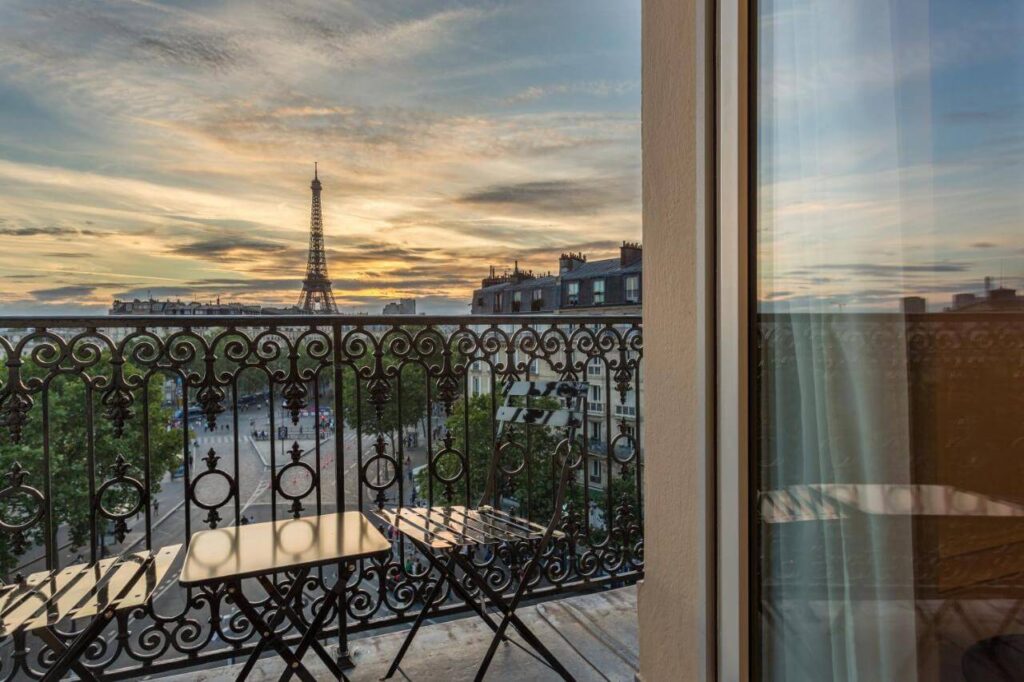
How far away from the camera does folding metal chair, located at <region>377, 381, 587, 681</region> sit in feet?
6.36

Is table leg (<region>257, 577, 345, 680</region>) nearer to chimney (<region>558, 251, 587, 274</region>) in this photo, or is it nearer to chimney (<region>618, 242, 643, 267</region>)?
chimney (<region>618, 242, 643, 267</region>)

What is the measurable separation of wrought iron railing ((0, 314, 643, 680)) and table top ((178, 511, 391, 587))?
0.25 metres

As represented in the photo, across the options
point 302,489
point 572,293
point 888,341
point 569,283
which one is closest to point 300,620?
point 302,489

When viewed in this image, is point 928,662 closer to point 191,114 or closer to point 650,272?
point 650,272

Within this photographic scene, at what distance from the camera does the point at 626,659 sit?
2205 millimetres

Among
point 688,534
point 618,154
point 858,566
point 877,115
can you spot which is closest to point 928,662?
point 858,566

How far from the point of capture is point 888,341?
97 centimetres

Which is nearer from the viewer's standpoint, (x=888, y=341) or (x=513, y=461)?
(x=888, y=341)

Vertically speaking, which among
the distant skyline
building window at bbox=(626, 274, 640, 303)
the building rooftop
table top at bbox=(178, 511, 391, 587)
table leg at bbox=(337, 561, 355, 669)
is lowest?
table leg at bbox=(337, 561, 355, 669)

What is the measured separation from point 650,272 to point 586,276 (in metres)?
5.45

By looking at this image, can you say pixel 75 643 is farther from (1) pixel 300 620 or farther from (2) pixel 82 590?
(1) pixel 300 620

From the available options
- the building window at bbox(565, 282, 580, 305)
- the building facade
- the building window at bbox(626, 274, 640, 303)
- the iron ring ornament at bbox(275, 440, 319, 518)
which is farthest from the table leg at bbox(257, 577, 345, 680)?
the building window at bbox(565, 282, 580, 305)

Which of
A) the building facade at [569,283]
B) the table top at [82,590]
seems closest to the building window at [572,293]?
the building facade at [569,283]

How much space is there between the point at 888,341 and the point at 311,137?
258 inches
